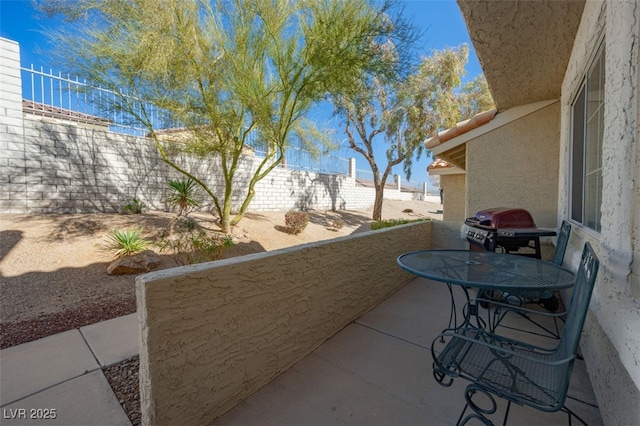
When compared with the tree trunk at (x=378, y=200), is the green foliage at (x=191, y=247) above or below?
below

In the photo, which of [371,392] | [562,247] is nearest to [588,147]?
[562,247]

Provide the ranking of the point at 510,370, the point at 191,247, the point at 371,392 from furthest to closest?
the point at 191,247
the point at 371,392
the point at 510,370

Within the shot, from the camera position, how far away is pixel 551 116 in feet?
14.8

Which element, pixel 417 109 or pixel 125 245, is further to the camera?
pixel 417 109

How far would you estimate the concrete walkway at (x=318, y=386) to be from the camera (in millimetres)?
1831

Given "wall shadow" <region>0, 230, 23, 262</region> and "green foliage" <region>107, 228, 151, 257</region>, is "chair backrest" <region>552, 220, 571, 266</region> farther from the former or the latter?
"wall shadow" <region>0, 230, 23, 262</region>

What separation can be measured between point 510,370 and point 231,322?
5.57ft

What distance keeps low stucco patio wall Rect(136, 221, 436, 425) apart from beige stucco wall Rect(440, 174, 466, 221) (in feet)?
26.9

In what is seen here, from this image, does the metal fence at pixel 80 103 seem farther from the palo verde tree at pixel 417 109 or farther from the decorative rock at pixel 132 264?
the palo verde tree at pixel 417 109

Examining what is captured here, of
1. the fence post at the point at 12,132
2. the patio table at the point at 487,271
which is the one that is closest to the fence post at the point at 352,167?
the fence post at the point at 12,132

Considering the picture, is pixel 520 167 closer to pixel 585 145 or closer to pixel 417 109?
pixel 585 145

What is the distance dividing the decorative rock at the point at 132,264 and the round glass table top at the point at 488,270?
5.03 metres

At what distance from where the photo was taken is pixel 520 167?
480cm

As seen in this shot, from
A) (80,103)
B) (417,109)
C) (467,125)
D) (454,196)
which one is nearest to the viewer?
(467,125)
